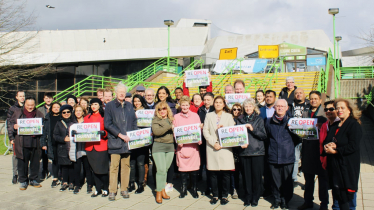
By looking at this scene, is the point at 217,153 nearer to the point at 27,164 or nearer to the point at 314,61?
the point at 27,164

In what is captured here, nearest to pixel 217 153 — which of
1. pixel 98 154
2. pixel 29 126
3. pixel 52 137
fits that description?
pixel 98 154

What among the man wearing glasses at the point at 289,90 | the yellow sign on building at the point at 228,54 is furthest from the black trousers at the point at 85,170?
the yellow sign on building at the point at 228,54

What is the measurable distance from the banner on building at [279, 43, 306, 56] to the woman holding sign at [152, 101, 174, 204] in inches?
776

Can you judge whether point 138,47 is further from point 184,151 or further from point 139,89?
point 184,151

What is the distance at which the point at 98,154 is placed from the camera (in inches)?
246

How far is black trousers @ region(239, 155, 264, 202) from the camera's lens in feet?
18.3

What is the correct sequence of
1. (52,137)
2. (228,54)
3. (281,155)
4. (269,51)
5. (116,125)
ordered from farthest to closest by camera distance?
(228,54)
(269,51)
(52,137)
(116,125)
(281,155)

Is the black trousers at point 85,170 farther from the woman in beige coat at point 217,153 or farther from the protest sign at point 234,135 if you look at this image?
the protest sign at point 234,135

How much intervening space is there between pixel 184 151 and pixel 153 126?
802 mm

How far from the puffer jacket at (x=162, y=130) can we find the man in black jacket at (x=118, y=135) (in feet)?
1.79

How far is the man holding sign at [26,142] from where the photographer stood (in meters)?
7.08

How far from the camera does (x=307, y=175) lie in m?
5.36

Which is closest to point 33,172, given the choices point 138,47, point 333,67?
point 333,67

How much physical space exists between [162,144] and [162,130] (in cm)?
31
